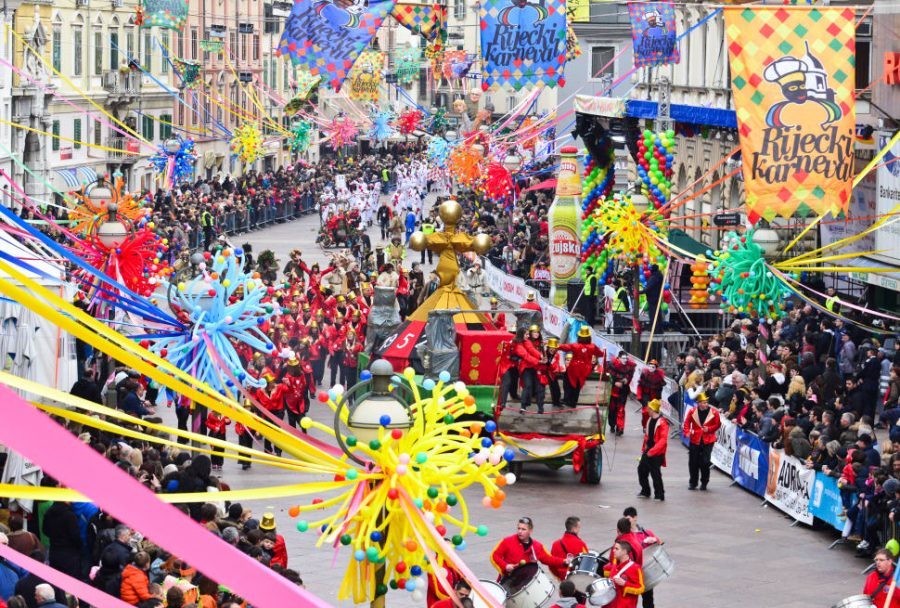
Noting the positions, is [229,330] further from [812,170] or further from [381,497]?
[381,497]

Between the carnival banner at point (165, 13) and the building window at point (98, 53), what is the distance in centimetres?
1147

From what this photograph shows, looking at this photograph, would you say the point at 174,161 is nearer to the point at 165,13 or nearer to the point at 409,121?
the point at 165,13

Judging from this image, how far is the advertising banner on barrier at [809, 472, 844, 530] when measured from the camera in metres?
19.0

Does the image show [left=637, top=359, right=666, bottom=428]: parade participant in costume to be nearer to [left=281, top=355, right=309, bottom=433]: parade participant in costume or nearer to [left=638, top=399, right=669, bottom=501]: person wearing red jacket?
[left=638, top=399, right=669, bottom=501]: person wearing red jacket

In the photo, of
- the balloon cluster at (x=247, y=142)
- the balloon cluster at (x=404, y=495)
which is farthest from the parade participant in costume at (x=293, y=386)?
the balloon cluster at (x=247, y=142)

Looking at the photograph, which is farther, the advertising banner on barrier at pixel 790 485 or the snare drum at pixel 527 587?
the advertising banner on barrier at pixel 790 485

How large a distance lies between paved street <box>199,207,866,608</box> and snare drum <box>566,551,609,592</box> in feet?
6.34

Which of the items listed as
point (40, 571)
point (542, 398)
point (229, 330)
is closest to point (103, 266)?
point (229, 330)

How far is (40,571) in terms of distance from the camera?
759 centimetres

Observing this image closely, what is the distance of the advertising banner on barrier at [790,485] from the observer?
1989 centimetres

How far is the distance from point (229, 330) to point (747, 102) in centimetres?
643

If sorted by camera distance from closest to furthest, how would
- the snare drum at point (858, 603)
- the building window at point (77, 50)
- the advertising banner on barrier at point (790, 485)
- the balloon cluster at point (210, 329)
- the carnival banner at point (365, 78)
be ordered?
the snare drum at point (858, 603) < the balloon cluster at point (210, 329) < the advertising banner on barrier at point (790, 485) < the building window at point (77, 50) < the carnival banner at point (365, 78)

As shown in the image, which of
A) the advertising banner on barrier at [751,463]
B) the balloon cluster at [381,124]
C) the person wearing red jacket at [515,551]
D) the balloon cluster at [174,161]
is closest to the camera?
the person wearing red jacket at [515,551]

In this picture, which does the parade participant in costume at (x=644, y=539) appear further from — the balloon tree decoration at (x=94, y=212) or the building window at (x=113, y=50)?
the building window at (x=113, y=50)
